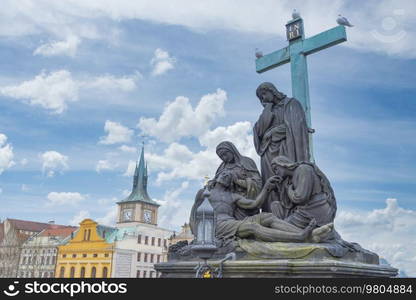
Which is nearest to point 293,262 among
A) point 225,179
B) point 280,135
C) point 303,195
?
point 303,195

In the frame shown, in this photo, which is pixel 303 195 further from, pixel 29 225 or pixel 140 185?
pixel 140 185

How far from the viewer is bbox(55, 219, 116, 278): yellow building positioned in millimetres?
46062

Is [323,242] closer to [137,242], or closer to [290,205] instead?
[290,205]

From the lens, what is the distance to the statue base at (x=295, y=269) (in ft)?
17.8

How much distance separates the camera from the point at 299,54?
16.1 m

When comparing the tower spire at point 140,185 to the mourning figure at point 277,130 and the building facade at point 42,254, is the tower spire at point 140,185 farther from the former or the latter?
the mourning figure at point 277,130

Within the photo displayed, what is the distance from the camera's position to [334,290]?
15.9 feet

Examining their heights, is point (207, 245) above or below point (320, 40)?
below

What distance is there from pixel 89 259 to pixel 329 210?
44777 mm

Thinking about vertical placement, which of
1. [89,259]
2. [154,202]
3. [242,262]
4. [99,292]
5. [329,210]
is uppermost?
[154,202]

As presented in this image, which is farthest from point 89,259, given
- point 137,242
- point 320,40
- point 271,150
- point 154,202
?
point 271,150

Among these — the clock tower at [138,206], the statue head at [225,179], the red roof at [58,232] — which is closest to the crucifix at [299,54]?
the statue head at [225,179]

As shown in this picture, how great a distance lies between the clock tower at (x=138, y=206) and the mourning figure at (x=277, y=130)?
61.6 metres

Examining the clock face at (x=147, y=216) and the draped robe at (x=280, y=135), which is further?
the clock face at (x=147, y=216)
